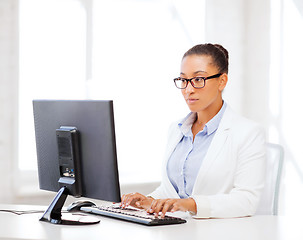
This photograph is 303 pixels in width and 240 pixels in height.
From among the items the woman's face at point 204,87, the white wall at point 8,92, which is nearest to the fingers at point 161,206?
the woman's face at point 204,87

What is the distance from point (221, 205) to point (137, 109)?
2584 mm

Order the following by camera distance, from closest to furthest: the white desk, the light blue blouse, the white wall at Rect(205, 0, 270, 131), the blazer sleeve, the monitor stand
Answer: the white desk
the monitor stand
the blazer sleeve
the light blue blouse
the white wall at Rect(205, 0, 270, 131)

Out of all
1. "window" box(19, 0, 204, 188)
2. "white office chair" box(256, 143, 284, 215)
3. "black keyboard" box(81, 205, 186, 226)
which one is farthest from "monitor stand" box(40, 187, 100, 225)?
"window" box(19, 0, 204, 188)

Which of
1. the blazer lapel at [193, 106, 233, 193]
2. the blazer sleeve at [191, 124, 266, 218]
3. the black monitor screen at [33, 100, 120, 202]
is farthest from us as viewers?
the blazer lapel at [193, 106, 233, 193]

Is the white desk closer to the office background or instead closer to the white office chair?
the white office chair

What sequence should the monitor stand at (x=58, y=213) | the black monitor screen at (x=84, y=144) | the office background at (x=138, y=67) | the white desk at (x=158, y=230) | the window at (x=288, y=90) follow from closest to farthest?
the white desk at (x=158, y=230) → the black monitor screen at (x=84, y=144) → the monitor stand at (x=58, y=213) → the office background at (x=138, y=67) → the window at (x=288, y=90)

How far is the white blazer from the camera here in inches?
87.1

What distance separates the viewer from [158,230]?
1.84m

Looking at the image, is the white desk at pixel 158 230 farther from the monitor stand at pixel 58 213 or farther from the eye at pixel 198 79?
the eye at pixel 198 79

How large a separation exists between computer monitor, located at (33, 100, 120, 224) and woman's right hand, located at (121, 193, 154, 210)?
240 mm

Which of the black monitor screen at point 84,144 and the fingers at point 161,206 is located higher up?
the black monitor screen at point 84,144

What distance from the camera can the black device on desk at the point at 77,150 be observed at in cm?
186

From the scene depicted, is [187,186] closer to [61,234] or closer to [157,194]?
[157,194]

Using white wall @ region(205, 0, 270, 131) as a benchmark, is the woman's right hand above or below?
below
